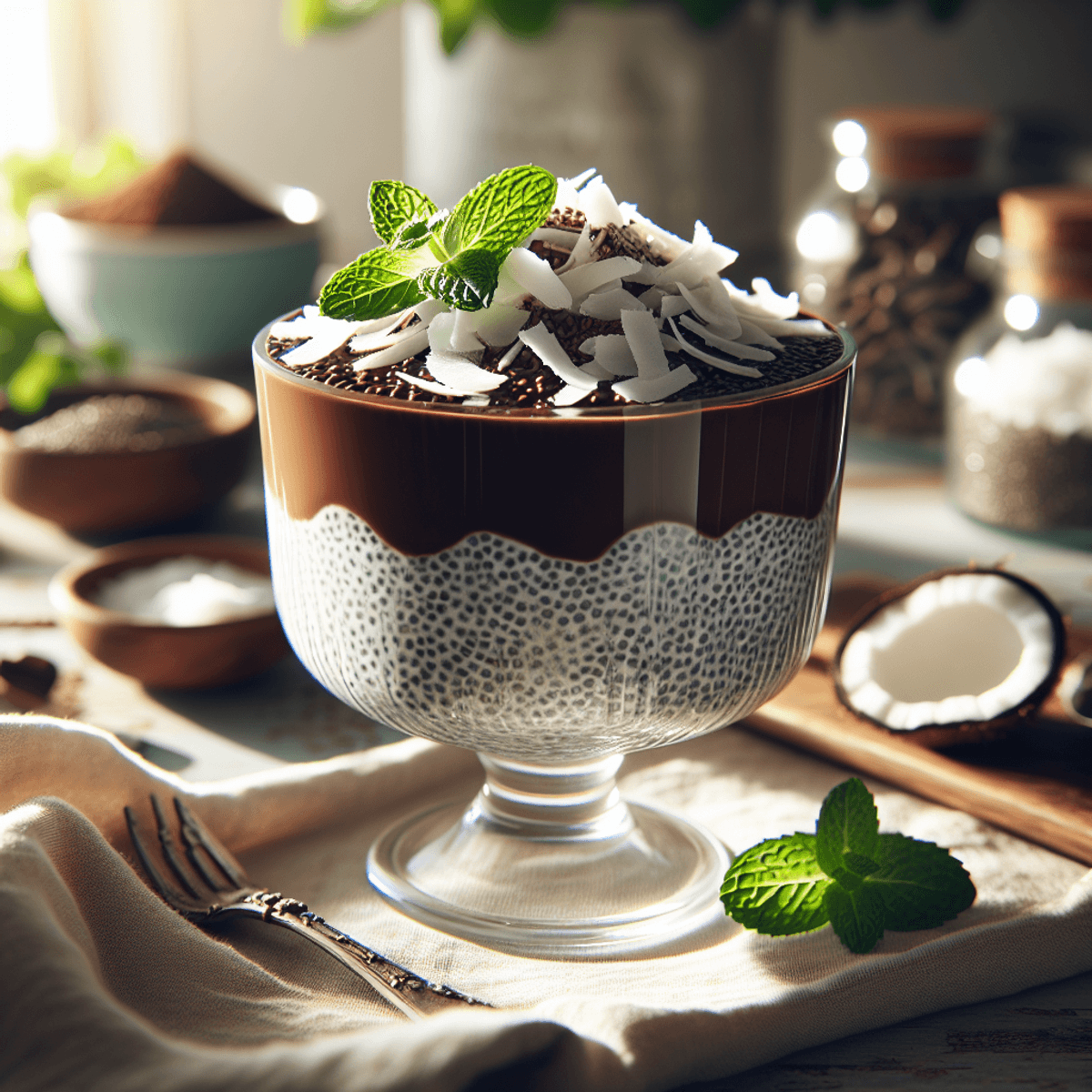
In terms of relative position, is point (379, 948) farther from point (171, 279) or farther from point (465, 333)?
point (171, 279)

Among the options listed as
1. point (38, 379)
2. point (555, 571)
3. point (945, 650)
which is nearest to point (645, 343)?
point (555, 571)

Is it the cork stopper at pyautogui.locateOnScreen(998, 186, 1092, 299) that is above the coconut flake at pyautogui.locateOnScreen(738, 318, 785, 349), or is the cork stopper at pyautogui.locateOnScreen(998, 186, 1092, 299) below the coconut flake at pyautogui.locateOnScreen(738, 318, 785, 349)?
below

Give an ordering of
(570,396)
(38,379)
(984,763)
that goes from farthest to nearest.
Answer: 1. (38,379)
2. (984,763)
3. (570,396)

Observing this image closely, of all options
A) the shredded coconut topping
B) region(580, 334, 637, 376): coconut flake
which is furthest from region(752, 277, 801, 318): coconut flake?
region(580, 334, 637, 376): coconut flake

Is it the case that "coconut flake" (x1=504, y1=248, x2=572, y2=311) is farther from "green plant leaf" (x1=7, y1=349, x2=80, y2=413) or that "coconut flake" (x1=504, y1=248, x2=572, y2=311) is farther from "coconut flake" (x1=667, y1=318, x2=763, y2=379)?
"green plant leaf" (x1=7, y1=349, x2=80, y2=413)

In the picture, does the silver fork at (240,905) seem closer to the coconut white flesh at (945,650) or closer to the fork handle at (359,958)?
the fork handle at (359,958)
